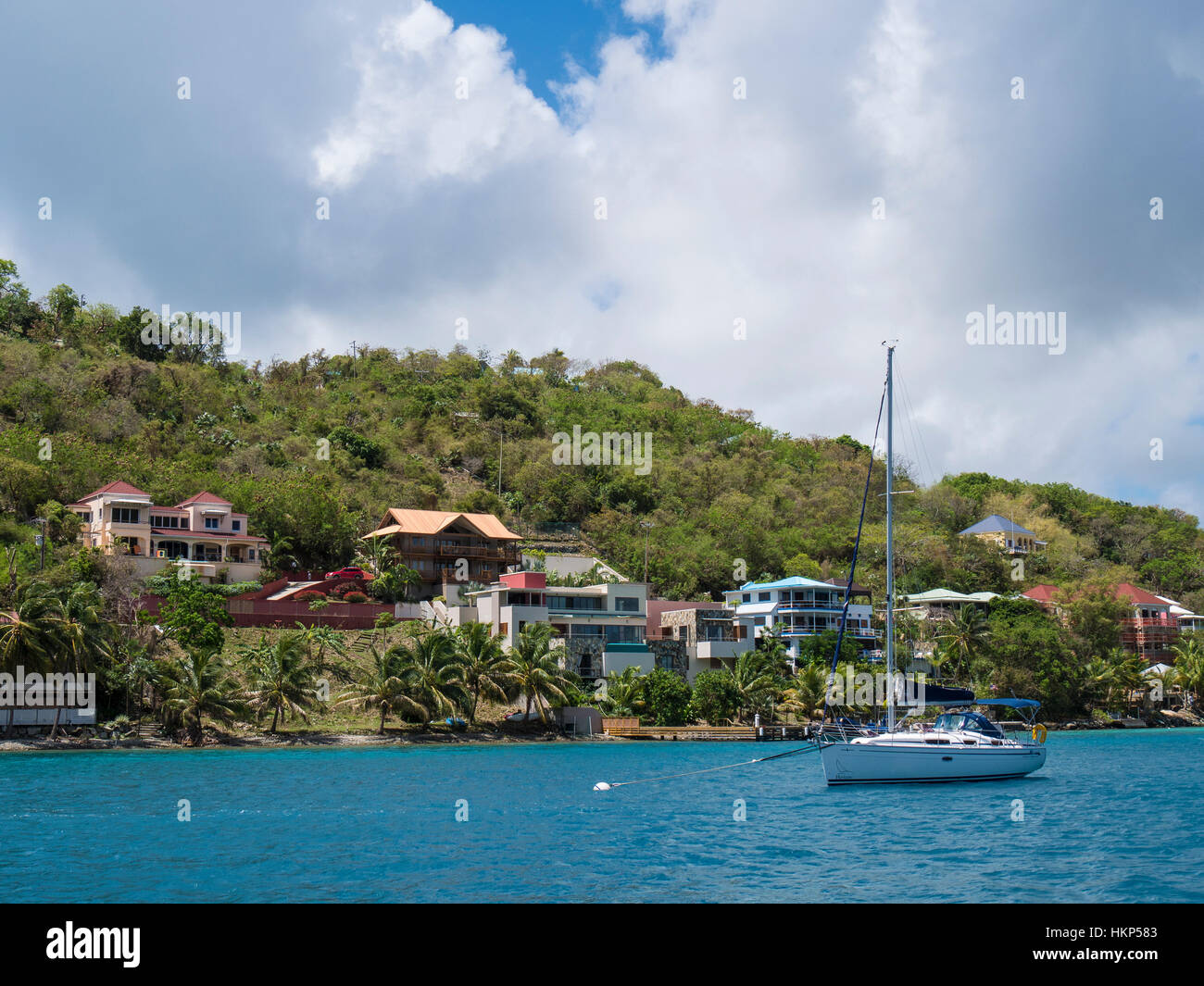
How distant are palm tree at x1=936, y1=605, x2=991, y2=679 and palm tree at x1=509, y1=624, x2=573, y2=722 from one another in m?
32.0

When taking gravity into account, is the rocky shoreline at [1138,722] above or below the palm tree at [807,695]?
below

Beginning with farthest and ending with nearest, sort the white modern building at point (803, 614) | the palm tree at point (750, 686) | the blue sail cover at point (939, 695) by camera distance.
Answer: the white modern building at point (803, 614) < the palm tree at point (750, 686) < the blue sail cover at point (939, 695)

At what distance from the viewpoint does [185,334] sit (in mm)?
108125

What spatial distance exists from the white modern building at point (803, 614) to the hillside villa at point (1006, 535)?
32.5m

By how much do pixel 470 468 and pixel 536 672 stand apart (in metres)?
53.3

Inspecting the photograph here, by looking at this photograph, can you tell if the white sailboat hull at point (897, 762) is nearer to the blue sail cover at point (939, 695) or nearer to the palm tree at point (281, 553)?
the blue sail cover at point (939, 695)

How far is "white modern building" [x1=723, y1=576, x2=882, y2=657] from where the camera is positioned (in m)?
71.4

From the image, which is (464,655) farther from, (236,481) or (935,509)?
(935,509)

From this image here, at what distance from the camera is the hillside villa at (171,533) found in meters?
61.9

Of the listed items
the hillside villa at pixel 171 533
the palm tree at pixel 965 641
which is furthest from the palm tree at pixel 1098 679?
the hillside villa at pixel 171 533

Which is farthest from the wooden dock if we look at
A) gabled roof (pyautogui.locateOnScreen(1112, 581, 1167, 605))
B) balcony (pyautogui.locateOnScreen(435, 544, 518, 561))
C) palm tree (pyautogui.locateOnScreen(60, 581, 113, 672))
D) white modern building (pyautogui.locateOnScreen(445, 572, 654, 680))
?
gabled roof (pyautogui.locateOnScreen(1112, 581, 1167, 605))

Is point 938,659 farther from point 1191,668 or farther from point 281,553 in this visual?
point 281,553

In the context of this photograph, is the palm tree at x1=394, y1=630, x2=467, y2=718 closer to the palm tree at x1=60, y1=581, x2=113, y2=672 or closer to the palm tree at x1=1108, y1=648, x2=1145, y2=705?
the palm tree at x1=60, y1=581, x2=113, y2=672
